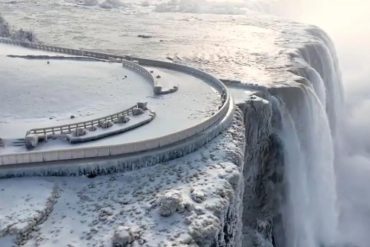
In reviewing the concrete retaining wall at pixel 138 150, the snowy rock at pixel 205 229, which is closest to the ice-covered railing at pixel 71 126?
the concrete retaining wall at pixel 138 150

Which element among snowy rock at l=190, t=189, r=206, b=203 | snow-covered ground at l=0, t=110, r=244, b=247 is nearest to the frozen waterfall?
snow-covered ground at l=0, t=110, r=244, b=247

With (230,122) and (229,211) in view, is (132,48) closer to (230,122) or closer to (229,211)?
(230,122)

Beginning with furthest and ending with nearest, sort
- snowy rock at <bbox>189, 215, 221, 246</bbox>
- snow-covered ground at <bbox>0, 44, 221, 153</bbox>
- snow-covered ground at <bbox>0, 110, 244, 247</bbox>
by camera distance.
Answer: snow-covered ground at <bbox>0, 44, 221, 153</bbox> → snowy rock at <bbox>189, 215, 221, 246</bbox> → snow-covered ground at <bbox>0, 110, 244, 247</bbox>

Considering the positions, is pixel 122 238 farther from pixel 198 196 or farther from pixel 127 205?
pixel 198 196

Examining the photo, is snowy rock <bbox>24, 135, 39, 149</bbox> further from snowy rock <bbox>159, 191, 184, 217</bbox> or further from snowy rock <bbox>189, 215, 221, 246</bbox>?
snowy rock <bbox>189, 215, 221, 246</bbox>

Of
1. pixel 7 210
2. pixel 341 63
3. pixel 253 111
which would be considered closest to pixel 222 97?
pixel 253 111

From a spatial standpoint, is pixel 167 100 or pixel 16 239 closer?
pixel 16 239

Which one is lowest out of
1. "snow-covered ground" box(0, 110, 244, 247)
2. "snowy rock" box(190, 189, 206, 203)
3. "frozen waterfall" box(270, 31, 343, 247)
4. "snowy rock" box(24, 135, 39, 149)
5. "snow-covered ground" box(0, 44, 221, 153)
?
"frozen waterfall" box(270, 31, 343, 247)

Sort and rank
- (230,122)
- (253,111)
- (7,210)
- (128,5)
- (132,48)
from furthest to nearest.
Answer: (128,5) → (132,48) → (253,111) → (230,122) → (7,210)

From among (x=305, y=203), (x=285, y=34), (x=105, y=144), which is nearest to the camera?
(x=105, y=144)
